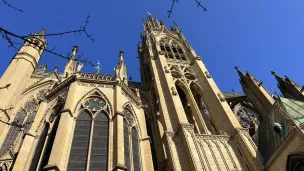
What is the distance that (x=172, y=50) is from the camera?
28.2 meters

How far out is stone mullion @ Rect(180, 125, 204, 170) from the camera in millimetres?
13477

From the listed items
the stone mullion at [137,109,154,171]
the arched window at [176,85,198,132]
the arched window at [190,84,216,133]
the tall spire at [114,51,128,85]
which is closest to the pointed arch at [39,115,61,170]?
the stone mullion at [137,109,154,171]

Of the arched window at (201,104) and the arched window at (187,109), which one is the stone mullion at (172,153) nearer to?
the arched window at (187,109)

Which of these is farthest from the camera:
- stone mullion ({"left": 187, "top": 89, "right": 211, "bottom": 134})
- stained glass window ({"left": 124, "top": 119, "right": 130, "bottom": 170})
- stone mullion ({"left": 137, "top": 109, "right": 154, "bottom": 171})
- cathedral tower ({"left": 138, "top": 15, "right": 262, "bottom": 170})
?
stone mullion ({"left": 187, "top": 89, "right": 211, "bottom": 134})

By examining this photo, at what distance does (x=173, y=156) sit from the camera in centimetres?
1470

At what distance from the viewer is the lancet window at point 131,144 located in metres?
13.0

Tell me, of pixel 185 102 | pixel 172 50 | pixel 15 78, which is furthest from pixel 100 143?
pixel 172 50

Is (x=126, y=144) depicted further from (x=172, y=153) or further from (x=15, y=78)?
(x=15, y=78)

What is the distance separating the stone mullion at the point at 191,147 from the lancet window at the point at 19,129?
903 centimetres

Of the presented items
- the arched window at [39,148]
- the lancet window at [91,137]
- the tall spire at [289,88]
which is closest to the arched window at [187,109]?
the tall spire at [289,88]

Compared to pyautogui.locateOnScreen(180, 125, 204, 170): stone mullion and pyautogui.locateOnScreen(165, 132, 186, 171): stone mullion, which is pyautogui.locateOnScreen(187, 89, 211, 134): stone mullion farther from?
pyautogui.locateOnScreen(165, 132, 186, 171): stone mullion

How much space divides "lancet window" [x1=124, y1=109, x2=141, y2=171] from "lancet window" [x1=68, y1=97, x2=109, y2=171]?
3.83 ft

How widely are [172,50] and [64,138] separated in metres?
18.4

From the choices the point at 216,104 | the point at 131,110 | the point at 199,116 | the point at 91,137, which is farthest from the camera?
the point at 199,116
